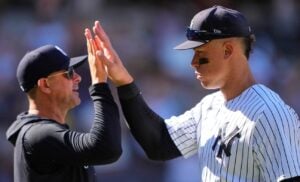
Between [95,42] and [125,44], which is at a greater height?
[95,42]

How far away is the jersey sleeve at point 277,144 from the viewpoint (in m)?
3.55

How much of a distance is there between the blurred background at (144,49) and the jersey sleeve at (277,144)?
448 cm

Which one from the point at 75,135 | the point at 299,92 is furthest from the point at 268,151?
the point at 299,92

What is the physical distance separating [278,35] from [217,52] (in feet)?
18.0

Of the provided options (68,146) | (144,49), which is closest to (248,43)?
(68,146)

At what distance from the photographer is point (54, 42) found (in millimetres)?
8516

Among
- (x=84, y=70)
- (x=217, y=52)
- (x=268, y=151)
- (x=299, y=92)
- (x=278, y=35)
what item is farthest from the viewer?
(x=278, y=35)

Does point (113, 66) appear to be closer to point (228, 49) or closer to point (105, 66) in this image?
point (105, 66)

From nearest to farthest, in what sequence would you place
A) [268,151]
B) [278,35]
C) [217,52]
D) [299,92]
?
[268,151], [217,52], [299,92], [278,35]

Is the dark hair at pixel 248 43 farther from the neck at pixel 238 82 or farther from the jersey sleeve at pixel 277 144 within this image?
the jersey sleeve at pixel 277 144

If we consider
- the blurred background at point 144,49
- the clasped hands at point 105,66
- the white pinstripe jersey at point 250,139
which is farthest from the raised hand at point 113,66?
the blurred background at point 144,49

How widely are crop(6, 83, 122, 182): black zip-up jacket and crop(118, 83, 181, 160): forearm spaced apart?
0.30ft

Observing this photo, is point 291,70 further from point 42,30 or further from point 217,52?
point 217,52

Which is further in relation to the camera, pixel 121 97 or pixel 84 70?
pixel 84 70
